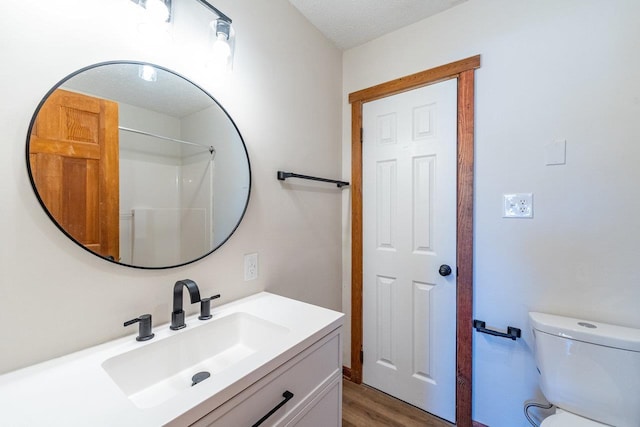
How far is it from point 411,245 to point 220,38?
58.2 inches

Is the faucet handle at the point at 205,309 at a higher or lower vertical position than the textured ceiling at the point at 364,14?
lower

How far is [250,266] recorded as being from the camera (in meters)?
1.30

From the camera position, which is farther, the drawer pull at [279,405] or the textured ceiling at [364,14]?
the textured ceiling at [364,14]

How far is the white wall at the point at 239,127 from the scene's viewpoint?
0.70 m

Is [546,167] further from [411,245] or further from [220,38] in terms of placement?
[220,38]

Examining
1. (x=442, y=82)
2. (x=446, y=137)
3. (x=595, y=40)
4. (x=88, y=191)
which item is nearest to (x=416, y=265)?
(x=446, y=137)

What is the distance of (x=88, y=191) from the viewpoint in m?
0.82

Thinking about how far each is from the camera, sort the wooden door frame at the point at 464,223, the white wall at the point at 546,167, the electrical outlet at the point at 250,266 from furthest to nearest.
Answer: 1. the wooden door frame at the point at 464,223
2. the electrical outlet at the point at 250,266
3. the white wall at the point at 546,167

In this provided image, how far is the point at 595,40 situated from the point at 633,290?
1.12 meters

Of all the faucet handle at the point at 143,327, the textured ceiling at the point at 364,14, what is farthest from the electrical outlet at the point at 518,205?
the faucet handle at the point at 143,327

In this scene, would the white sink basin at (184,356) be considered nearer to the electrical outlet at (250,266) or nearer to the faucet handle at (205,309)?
the faucet handle at (205,309)

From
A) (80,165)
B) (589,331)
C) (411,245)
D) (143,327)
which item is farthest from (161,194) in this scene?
(589,331)

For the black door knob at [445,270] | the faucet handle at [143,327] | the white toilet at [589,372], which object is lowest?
the white toilet at [589,372]

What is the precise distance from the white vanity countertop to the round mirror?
307 millimetres
